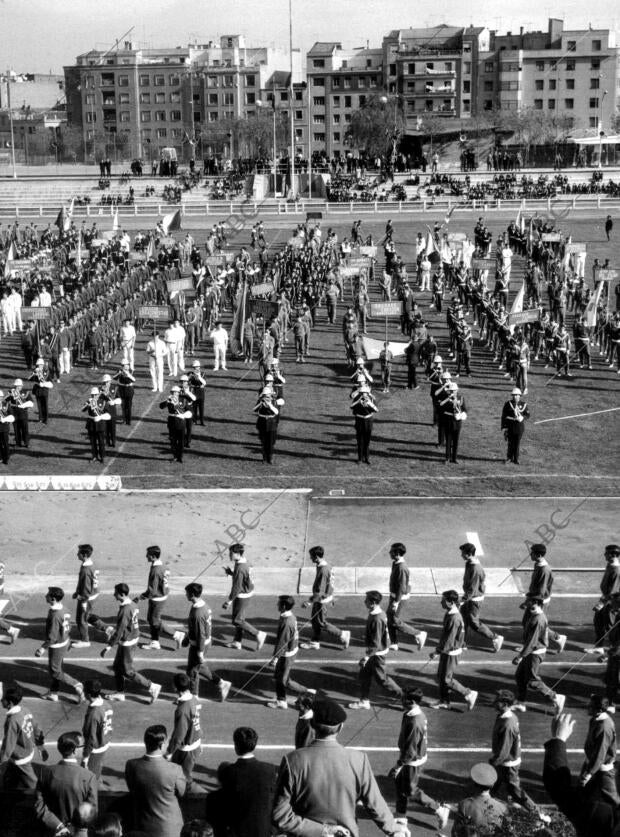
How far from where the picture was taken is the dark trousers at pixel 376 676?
42.0 feet

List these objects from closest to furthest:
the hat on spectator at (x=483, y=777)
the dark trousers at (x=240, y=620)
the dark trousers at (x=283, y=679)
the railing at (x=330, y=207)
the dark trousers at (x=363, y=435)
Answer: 1. the hat on spectator at (x=483, y=777)
2. the dark trousers at (x=283, y=679)
3. the dark trousers at (x=240, y=620)
4. the dark trousers at (x=363, y=435)
5. the railing at (x=330, y=207)

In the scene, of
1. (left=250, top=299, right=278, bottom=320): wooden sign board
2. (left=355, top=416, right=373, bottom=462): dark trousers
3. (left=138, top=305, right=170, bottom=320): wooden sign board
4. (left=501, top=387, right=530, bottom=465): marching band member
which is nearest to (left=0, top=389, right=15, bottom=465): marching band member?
(left=355, top=416, right=373, bottom=462): dark trousers

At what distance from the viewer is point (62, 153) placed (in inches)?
3912

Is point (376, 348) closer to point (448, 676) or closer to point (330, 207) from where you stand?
point (448, 676)

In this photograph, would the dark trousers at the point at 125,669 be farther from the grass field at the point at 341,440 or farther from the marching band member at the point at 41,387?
the marching band member at the point at 41,387

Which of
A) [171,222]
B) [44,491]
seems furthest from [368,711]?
[171,222]

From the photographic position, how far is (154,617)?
14.6 meters

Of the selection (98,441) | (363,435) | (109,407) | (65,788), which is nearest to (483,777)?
(65,788)

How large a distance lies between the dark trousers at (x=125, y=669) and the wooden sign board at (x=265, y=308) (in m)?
18.5

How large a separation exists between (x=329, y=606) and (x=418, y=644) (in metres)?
1.63

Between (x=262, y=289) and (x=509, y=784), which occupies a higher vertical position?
(x=262, y=289)

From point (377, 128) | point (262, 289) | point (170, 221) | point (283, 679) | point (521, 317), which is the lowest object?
point (283, 679)

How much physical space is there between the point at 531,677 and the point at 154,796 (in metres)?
5.52

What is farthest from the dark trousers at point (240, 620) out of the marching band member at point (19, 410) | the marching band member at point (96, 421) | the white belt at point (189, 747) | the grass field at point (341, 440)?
the marching band member at point (19, 410)
